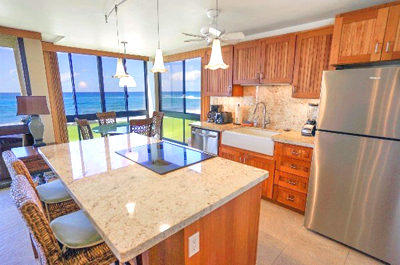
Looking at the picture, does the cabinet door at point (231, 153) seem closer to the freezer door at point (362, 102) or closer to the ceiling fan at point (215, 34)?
the freezer door at point (362, 102)

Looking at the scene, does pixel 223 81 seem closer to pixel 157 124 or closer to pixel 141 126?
pixel 157 124

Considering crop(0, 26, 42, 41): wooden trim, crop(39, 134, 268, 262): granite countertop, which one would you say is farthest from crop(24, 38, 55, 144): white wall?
crop(39, 134, 268, 262): granite countertop

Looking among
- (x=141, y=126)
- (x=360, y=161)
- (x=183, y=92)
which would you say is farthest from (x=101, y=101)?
(x=360, y=161)

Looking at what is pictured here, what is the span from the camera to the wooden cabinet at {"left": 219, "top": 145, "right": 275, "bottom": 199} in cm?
266

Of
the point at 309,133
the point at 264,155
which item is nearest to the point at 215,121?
the point at 264,155

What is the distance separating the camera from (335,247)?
6.54 ft

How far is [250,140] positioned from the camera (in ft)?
9.26

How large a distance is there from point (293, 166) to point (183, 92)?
130 inches

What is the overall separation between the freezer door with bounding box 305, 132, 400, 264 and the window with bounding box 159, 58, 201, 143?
300 centimetres

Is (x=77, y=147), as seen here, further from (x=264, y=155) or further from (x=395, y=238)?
(x=395, y=238)

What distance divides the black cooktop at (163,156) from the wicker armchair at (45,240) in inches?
Answer: 22.3

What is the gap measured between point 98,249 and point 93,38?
371 centimetres

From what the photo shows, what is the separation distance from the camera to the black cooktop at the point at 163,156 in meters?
1.48

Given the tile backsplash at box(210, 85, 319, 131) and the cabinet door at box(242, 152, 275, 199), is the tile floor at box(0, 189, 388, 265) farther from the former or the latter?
the tile backsplash at box(210, 85, 319, 131)
